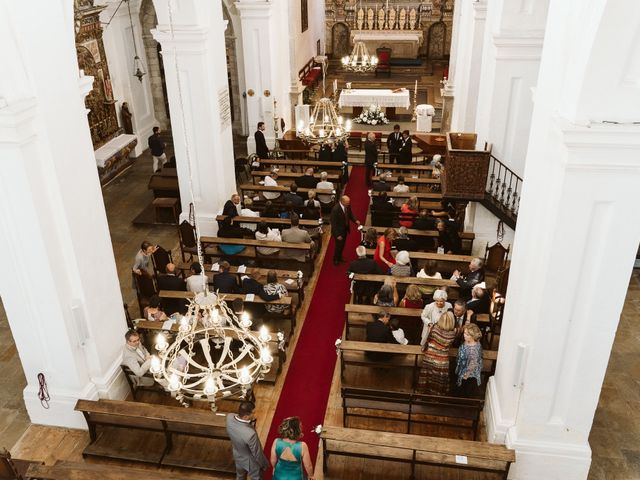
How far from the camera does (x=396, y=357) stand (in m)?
7.82

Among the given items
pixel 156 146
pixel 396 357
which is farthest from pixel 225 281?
pixel 156 146

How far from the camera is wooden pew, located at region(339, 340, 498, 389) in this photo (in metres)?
7.48

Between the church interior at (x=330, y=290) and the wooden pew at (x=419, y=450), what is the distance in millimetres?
25

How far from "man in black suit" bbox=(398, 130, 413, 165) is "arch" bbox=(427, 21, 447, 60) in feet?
45.8

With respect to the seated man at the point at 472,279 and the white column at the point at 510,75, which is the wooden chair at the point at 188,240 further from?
the white column at the point at 510,75

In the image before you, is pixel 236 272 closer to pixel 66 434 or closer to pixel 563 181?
pixel 66 434

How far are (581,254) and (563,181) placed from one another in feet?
2.47

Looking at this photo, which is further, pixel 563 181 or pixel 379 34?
pixel 379 34

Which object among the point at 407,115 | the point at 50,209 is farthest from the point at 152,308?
the point at 407,115

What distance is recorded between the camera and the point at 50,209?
618 centimetres

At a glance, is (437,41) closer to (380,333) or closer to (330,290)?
(330,290)

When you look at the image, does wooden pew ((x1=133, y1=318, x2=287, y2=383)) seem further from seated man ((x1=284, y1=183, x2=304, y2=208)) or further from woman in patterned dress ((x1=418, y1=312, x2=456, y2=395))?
seated man ((x1=284, y1=183, x2=304, y2=208))

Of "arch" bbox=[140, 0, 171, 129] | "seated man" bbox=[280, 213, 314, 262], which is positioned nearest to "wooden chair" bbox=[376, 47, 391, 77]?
"arch" bbox=[140, 0, 171, 129]

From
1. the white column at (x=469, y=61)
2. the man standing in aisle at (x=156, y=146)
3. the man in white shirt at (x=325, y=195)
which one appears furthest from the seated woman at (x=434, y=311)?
the man standing in aisle at (x=156, y=146)
